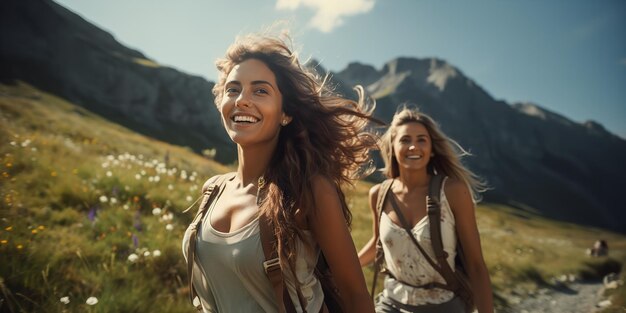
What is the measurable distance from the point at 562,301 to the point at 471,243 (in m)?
11.9

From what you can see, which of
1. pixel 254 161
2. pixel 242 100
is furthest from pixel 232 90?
Result: pixel 254 161

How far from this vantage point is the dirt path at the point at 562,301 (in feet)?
33.7

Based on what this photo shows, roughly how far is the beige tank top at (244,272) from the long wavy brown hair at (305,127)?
30 cm

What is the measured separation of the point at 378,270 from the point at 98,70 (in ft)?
331

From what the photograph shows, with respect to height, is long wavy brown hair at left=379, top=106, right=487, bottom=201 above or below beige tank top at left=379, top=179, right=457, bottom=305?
above

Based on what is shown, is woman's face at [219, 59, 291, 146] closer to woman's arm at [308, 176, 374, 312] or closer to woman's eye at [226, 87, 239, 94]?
woman's eye at [226, 87, 239, 94]

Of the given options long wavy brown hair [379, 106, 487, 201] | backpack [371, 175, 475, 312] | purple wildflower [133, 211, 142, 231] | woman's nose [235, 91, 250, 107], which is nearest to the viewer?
woman's nose [235, 91, 250, 107]

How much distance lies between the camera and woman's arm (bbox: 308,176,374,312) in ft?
6.84

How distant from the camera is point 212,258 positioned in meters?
2.24

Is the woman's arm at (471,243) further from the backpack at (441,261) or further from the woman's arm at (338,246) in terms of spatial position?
the woman's arm at (338,246)

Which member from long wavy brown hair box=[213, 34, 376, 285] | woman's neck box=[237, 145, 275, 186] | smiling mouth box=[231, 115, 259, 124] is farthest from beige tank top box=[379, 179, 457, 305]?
smiling mouth box=[231, 115, 259, 124]

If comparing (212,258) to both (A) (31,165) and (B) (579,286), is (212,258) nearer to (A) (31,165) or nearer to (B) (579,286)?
(A) (31,165)

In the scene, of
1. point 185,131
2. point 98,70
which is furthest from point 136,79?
point 185,131

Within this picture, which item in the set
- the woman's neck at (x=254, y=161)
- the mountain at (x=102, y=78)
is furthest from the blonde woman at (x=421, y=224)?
the mountain at (x=102, y=78)
